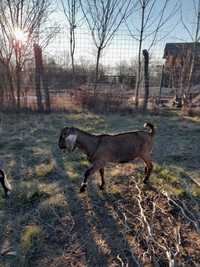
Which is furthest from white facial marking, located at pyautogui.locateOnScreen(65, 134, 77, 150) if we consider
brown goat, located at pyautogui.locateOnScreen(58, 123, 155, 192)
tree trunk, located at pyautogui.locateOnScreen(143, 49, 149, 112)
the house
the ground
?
Result: the house

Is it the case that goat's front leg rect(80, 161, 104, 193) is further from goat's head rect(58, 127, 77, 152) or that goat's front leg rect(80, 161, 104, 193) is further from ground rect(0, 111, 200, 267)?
goat's head rect(58, 127, 77, 152)

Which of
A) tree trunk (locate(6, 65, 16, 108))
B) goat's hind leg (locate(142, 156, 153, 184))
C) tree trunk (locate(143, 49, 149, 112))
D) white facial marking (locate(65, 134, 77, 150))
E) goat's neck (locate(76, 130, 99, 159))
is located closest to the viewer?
white facial marking (locate(65, 134, 77, 150))

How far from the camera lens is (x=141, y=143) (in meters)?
3.19

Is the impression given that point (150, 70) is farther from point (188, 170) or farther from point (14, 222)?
point (14, 222)

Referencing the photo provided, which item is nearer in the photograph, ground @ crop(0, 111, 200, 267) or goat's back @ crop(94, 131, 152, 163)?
ground @ crop(0, 111, 200, 267)

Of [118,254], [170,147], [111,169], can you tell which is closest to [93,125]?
[170,147]

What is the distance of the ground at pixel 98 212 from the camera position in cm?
204

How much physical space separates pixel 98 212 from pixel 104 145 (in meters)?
0.80

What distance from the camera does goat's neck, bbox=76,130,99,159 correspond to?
Result: 2.93 m

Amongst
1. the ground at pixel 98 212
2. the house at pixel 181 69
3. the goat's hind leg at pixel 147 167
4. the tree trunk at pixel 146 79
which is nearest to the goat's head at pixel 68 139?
the ground at pixel 98 212

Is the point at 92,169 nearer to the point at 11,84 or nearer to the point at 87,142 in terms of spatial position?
the point at 87,142

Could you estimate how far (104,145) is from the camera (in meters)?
3.02

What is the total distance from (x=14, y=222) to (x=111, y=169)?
1.74 m

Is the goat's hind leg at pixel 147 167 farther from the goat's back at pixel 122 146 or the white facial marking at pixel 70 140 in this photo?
the white facial marking at pixel 70 140
